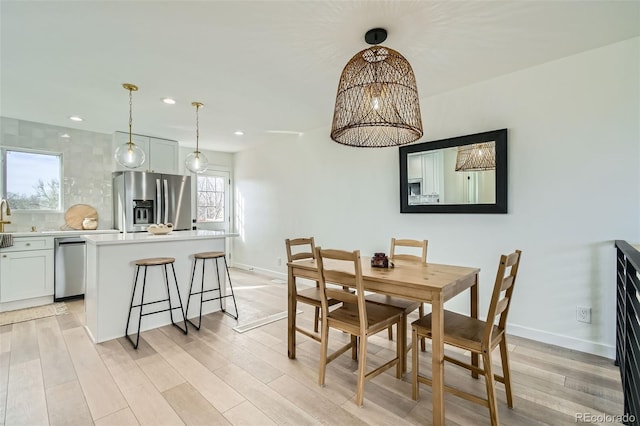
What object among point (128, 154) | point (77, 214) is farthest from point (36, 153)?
point (128, 154)

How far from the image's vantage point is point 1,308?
3604 millimetres

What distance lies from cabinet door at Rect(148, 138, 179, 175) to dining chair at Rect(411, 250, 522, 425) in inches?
192

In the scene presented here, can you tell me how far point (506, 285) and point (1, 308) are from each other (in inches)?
211

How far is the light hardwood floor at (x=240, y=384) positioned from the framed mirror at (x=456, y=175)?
139 cm

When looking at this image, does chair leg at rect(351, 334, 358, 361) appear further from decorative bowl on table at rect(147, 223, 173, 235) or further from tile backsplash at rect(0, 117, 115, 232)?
tile backsplash at rect(0, 117, 115, 232)

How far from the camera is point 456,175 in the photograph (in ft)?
10.3

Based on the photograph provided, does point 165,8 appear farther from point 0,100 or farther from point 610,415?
point 610,415

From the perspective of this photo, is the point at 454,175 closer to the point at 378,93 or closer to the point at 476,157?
the point at 476,157

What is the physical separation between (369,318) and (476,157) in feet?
6.69

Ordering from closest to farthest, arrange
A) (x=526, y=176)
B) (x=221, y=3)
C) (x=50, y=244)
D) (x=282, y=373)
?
(x=221, y=3)
(x=282, y=373)
(x=526, y=176)
(x=50, y=244)

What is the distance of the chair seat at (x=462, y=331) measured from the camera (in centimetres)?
167

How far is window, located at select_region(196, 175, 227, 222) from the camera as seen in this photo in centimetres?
611

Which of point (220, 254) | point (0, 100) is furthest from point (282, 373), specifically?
point (0, 100)

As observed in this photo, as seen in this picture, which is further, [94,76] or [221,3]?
[94,76]
